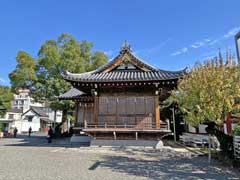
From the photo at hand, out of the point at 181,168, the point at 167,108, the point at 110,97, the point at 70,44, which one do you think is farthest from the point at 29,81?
the point at 181,168

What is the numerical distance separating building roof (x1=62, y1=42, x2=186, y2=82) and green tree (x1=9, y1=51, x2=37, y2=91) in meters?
14.7

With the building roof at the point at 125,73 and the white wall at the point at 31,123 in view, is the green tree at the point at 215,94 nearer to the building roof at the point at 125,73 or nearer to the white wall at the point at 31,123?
the building roof at the point at 125,73

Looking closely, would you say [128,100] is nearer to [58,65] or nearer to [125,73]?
[125,73]

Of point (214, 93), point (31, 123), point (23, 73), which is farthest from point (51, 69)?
point (31, 123)

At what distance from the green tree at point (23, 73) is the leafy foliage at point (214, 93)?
915 inches

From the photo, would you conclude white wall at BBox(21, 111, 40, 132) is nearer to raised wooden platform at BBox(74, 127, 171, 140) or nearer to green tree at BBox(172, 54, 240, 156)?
raised wooden platform at BBox(74, 127, 171, 140)

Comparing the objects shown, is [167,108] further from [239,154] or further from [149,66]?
[239,154]

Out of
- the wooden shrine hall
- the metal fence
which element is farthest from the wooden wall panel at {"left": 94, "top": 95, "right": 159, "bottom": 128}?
the metal fence

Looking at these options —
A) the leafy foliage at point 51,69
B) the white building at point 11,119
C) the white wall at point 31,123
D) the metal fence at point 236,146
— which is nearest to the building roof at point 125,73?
the metal fence at point 236,146

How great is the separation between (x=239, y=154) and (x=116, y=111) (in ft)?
26.8

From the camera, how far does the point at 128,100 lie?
1479 cm

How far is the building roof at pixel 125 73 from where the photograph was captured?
14227 millimetres

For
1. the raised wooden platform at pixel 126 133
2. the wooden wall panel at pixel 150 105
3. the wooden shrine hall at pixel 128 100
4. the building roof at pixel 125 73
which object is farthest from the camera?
the wooden wall panel at pixel 150 105

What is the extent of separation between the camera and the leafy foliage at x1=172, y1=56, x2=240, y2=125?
30.2 ft
